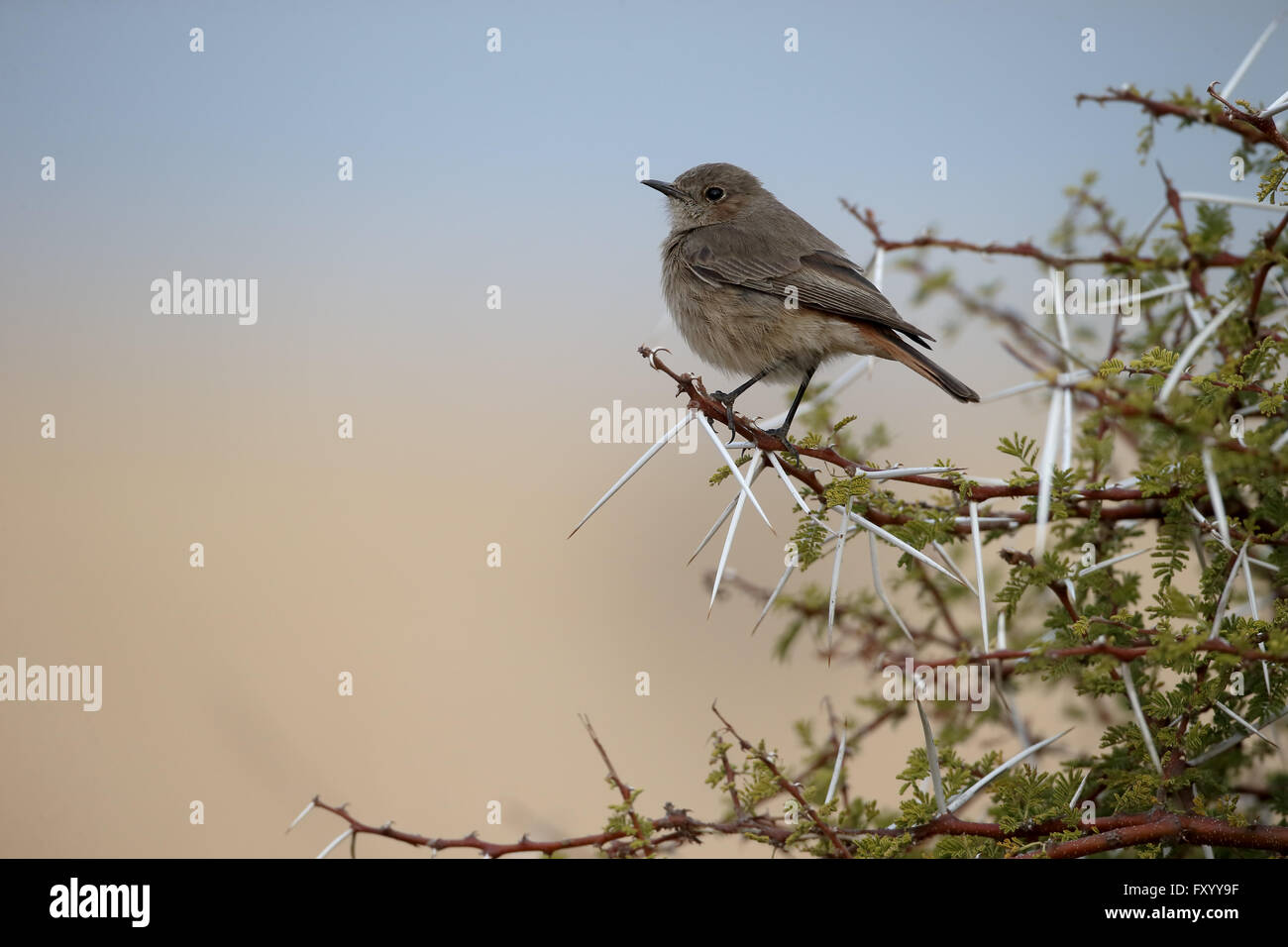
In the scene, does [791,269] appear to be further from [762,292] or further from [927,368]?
[927,368]

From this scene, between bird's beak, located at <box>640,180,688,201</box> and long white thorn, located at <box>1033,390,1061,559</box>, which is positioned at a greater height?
bird's beak, located at <box>640,180,688,201</box>

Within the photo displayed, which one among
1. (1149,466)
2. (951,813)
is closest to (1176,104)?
(1149,466)

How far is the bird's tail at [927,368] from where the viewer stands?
3902mm

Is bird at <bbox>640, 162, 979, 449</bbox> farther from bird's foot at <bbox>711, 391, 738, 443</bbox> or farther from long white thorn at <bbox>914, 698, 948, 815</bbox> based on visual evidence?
long white thorn at <bbox>914, 698, 948, 815</bbox>

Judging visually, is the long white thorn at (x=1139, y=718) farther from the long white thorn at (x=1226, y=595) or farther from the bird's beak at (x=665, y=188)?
the bird's beak at (x=665, y=188)

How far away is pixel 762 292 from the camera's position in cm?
515

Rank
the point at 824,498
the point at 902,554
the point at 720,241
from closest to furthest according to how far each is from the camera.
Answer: the point at 824,498, the point at 902,554, the point at 720,241

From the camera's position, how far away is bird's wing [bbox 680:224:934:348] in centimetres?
468

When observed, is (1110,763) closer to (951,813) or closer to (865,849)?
(951,813)

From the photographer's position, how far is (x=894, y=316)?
447 centimetres

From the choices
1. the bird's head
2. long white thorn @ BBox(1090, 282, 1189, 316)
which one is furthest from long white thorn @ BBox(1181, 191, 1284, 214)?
the bird's head

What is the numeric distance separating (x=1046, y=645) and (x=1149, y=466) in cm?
60

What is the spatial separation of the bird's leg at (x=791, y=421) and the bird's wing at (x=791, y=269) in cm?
39

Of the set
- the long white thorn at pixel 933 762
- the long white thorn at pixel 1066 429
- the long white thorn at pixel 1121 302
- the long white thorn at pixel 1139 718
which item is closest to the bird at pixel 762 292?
the long white thorn at pixel 1121 302
